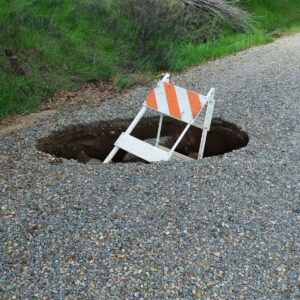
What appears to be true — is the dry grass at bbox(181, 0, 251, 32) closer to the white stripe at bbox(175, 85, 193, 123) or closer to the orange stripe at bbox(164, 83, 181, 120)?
the orange stripe at bbox(164, 83, 181, 120)

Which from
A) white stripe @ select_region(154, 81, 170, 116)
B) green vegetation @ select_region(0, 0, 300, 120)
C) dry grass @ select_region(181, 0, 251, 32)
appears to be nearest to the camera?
white stripe @ select_region(154, 81, 170, 116)

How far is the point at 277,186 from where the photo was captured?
16.9 ft

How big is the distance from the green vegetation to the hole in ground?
1.33 metres

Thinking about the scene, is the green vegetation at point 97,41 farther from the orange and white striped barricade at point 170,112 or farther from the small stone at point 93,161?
the orange and white striped barricade at point 170,112

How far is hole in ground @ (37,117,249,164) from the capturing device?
6.75 meters

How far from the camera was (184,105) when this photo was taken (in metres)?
6.13

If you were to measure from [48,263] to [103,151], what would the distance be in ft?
10.8

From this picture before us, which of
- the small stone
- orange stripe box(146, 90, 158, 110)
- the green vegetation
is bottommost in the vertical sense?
the small stone

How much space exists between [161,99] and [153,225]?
2381mm

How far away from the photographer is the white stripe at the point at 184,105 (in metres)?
6.04

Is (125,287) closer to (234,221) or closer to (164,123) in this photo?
(234,221)

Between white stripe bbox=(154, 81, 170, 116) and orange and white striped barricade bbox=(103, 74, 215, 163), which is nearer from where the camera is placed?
orange and white striped barricade bbox=(103, 74, 215, 163)

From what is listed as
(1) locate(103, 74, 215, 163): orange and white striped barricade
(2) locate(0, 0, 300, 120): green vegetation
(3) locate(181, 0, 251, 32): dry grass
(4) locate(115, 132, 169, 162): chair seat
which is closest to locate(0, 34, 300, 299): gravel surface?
(4) locate(115, 132, 169, 162): chair seat

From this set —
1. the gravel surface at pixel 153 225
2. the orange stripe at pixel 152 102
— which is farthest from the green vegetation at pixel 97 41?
the orange stripe at pixel 152 102
